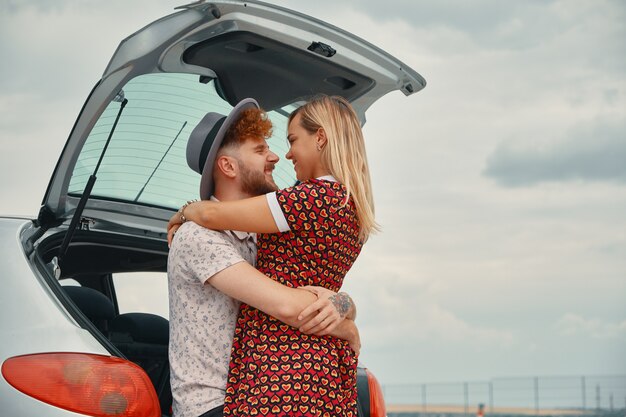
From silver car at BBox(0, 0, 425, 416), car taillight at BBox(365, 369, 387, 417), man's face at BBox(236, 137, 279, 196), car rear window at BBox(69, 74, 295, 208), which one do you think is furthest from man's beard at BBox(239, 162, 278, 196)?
car taillight at BBox(365, 369, 387, 417)

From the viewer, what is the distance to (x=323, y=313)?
7.78ft

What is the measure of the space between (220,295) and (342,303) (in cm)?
34

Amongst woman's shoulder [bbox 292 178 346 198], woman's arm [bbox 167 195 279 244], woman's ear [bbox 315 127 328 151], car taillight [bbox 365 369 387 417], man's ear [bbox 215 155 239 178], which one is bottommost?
car taillight [bbox 365 369 387 417]

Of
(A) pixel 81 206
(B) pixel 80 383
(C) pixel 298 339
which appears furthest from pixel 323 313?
(A) pixel 81 206

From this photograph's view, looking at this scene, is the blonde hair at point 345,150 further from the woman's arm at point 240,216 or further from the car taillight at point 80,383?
the car taillight at point 80,383

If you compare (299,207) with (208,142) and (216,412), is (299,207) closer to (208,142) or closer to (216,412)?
(208,142)

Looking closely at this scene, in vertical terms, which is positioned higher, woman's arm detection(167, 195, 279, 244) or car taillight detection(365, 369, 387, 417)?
woman's arm detection(167, 195, 279, 244)

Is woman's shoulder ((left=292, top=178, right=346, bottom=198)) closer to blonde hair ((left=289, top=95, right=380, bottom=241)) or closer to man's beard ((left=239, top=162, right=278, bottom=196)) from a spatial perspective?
blonde hair ((left=289, top=95, right=380, bottom=241))

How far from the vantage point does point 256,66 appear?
Result: 3.16 m

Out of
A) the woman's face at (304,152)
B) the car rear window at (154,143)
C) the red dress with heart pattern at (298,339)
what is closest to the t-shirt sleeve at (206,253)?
the red dress with heart pattern at (298,339)

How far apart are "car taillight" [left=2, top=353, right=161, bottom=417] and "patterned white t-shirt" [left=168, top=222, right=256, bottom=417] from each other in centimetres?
13

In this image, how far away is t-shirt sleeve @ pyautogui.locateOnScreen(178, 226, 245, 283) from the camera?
237 centimetres

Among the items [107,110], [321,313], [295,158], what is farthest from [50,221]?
[321,313]

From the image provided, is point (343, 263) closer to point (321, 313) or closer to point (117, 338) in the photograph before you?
point (321, 313)
